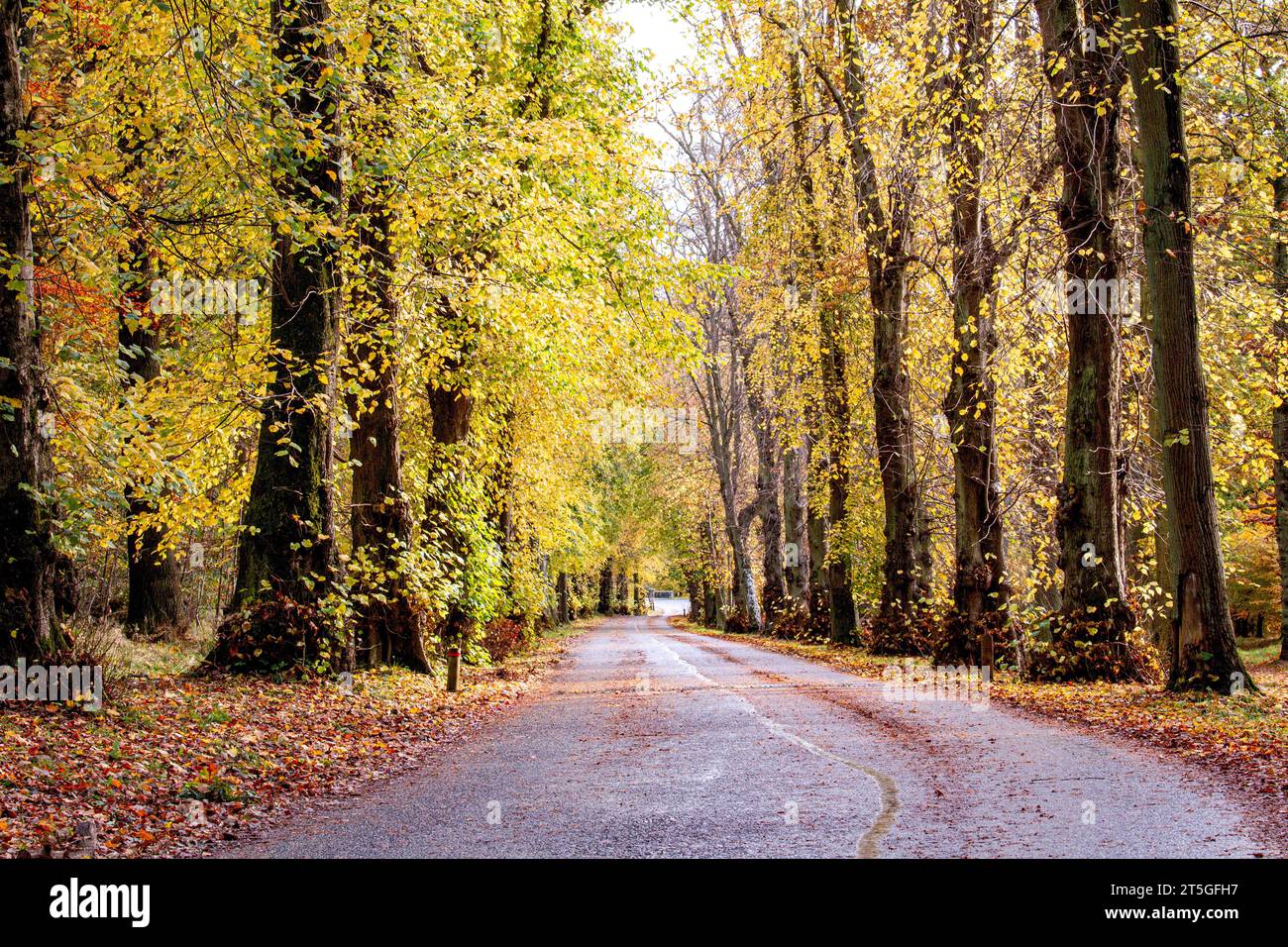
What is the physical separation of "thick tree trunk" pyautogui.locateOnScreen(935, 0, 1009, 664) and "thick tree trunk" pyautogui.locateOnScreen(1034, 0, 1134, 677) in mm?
2116

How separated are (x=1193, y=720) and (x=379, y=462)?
467 inches

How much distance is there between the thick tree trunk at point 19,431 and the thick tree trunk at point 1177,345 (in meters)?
12.6

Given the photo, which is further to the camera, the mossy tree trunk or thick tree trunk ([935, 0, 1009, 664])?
thick tree trunk ([935, 0, 1009, 664])

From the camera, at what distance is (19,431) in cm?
932

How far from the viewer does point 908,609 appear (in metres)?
22.7

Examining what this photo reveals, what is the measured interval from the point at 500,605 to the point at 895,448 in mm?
9770

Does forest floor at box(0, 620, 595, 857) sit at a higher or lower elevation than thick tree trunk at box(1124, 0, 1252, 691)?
lower

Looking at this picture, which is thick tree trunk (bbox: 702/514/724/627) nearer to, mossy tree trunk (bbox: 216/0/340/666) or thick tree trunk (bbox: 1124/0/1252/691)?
mossy tree trunk (bbox: 216/0/340/666)

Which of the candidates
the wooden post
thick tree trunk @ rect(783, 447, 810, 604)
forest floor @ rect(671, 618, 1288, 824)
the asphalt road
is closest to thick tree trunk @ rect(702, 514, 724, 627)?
thick tree trunk @ rect(783, 447, 810, 604)

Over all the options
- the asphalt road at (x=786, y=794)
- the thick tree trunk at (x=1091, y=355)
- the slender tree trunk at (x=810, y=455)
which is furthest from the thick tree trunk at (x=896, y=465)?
the asphalt road at (x=786, y=794)

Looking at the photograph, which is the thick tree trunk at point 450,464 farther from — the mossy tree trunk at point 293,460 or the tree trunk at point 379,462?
the mossy tree trunk at point 293,460

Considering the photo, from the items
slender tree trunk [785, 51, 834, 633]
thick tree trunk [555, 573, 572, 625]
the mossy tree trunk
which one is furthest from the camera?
thick tree trunk [555, 573, 572, 625]

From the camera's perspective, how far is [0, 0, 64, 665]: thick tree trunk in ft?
30.0
